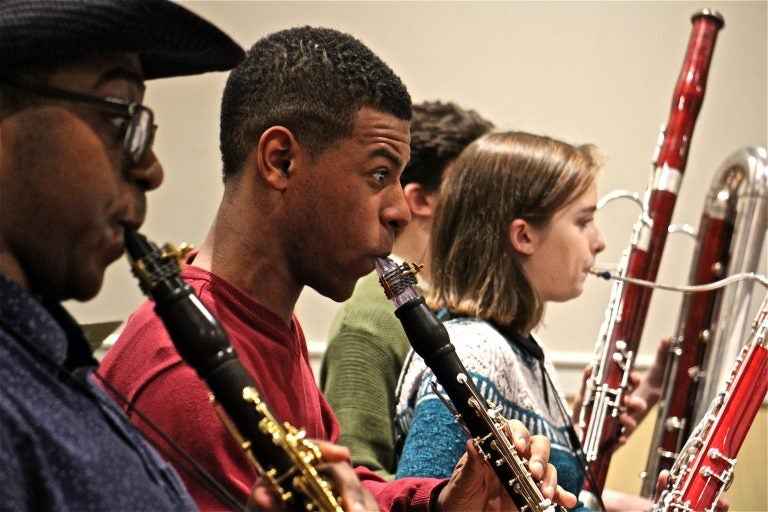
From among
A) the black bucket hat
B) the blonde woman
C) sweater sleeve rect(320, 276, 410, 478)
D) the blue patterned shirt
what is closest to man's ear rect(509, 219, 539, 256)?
the blonde woman

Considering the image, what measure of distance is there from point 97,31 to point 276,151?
0.39 meters

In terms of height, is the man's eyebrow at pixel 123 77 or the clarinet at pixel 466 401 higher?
the man's eyebrow at pixel 123 77

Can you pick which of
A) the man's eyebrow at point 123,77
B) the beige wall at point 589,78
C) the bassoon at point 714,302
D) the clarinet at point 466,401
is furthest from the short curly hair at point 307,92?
the beige wall at point 589,78

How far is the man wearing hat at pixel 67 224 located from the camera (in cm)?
78

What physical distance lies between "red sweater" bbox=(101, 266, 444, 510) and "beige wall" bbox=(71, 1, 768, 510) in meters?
1.51

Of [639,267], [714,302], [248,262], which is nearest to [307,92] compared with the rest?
[248,262]

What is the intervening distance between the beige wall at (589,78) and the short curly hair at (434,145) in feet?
2.23

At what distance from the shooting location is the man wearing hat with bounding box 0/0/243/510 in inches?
30.6

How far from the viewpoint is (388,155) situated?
1.23 metres

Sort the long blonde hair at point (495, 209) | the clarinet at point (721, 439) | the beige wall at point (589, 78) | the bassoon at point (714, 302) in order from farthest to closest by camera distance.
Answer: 1. the beige wall at point (589, 78)
2. the bassoon at point (714, 302)
3. the long blonde hair at point (495, 209)
4. the clarinet at point (721, 439)

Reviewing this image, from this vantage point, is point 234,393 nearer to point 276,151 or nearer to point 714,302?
point 276,151

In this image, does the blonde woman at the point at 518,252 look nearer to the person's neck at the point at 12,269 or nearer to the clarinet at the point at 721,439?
the clarinet at the point at 721,439

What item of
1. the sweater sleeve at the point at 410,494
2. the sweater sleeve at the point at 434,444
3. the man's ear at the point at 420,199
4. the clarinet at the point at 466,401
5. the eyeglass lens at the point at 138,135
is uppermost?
the man's ear at the point at 420,199

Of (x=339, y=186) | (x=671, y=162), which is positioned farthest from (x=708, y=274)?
(x=339, y=186)
